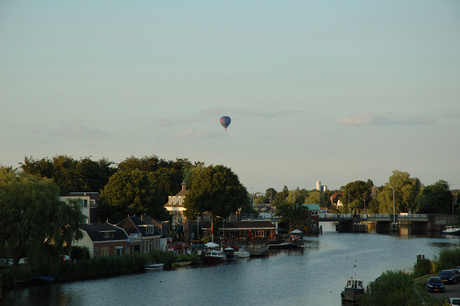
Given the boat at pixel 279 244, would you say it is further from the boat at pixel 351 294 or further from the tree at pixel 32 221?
the boat at pixel 351 294

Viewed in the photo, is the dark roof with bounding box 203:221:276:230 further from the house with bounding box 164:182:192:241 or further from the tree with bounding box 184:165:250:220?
the tree with bounding box 184:165:250:220

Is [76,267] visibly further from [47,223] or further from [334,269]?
[334,269]

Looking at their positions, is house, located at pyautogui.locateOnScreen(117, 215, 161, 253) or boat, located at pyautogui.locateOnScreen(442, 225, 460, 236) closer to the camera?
house, located at pyautogui.locateOnScreen(117, 215, 161, 253)

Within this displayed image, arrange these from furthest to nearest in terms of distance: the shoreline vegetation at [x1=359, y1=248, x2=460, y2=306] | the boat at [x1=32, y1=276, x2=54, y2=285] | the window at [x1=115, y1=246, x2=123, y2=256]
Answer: the window at [x1=115, y1=246, x2=123, y2=256] → the boat at [x1=32, y1=276, x2=54, y2=285] → the shoreline vegetation at [x1=359, y1=248, x2=460, y2=306]

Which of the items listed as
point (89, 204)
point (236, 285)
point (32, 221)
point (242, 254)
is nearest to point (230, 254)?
point (242, 254)

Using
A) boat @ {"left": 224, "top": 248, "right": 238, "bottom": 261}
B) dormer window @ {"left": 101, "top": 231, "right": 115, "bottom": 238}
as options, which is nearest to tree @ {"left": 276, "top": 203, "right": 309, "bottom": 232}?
boat @ {"left": 224, "top": 248, "right": 238, "bottom": 261}

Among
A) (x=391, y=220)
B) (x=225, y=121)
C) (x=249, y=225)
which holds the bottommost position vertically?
(x=391, y=220)

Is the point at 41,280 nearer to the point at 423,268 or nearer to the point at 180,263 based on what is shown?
the point at 180,263
